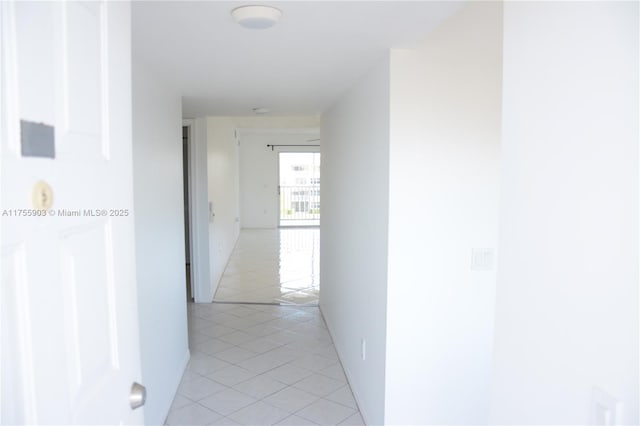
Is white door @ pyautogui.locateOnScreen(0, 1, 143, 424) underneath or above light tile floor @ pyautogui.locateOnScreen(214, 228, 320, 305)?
above

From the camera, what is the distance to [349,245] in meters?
3.15

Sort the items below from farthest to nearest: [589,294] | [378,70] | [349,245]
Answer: [349,245], [378,70], [589,294]

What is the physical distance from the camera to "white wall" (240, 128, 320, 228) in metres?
10.8

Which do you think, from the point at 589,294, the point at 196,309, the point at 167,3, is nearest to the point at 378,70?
the point at 167,3

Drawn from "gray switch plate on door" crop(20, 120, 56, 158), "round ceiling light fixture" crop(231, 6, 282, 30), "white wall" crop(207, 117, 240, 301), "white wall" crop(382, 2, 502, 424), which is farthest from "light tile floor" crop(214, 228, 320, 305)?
"gray switch plate on door" crop(20, 120, 56, 158)

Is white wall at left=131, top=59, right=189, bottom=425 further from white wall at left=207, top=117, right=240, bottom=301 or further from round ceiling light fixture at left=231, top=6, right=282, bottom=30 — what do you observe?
white wall at left=207, top=117, right=240, bottom=301

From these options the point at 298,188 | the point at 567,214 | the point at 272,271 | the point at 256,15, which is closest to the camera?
the point at 567,214

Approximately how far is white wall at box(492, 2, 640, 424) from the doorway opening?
32.9 ft

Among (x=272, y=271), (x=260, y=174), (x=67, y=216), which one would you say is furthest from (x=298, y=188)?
(x=67, y=216)

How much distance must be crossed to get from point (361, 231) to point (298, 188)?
347 inches

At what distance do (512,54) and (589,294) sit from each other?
2.14ft

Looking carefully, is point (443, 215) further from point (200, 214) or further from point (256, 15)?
point (200, 214)

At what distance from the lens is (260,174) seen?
10875 mm

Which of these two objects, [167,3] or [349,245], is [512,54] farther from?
[349,245]
